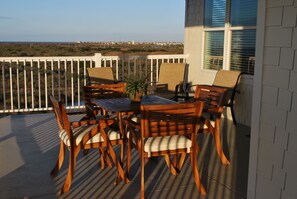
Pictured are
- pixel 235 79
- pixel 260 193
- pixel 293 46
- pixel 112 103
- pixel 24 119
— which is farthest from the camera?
pixel 24 119

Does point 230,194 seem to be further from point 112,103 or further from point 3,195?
point 3,195

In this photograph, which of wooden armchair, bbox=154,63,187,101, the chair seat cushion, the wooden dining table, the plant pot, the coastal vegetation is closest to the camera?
the chair seat cushion

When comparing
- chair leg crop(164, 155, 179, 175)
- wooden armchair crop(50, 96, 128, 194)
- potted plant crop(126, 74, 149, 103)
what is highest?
potted plant crop(126, 74, 149, 103)

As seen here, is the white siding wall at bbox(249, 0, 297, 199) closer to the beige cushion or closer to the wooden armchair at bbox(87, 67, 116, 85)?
the beige cushion

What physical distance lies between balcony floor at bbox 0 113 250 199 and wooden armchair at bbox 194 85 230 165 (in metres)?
0.23

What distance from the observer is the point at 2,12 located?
71.6ft

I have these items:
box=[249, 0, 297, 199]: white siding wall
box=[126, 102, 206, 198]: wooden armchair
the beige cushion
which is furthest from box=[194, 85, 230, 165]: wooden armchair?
box=[249, 0, 297, 199]: white siding wall

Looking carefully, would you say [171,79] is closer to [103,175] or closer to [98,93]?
[98,93]

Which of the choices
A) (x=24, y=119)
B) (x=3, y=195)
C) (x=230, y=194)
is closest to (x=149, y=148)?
(x=230, y=194)

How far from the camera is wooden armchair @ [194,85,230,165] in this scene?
4.09 m

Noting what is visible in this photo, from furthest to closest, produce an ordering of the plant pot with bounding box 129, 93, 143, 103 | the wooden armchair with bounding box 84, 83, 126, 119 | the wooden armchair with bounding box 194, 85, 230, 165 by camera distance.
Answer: the wooden armchair with bounding box 84, 83, 126, 119
the wooden armchair with bounding box 194, 85, 230, 165
the plant pot with bounding box 129, 93, 143, 103

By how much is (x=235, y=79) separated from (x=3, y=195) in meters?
3.89

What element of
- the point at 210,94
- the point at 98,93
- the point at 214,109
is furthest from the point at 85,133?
the point at 210,94

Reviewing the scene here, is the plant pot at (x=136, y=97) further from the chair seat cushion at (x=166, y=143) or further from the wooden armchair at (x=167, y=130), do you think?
the chair seat cushion at (x=166, y=143)
